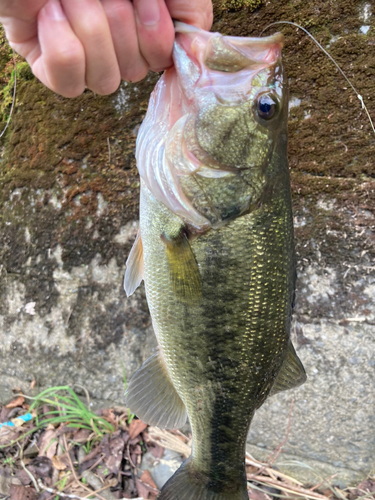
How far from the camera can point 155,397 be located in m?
1.47

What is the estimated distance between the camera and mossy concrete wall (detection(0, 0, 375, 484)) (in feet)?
5.93

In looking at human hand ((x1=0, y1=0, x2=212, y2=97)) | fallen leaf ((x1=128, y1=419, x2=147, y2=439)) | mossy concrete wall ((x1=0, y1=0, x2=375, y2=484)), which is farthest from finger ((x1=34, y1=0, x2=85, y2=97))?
fallen leaf ((x1=128, y1=419, x2=147, y2=439))

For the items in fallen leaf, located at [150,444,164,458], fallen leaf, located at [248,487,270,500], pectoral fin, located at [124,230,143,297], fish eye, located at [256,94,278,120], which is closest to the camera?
fish eye, located at [256,94,278,120]

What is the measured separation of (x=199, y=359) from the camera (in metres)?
1.30

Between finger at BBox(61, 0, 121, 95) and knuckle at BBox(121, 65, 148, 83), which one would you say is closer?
finger at BBox(61, 0, 121, 95)

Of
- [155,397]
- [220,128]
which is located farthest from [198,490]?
[220,128]

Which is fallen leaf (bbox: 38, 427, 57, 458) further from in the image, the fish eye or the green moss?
the green moss

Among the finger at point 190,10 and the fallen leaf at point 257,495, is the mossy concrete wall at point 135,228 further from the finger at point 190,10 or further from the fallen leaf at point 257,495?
the finger at point 190,10

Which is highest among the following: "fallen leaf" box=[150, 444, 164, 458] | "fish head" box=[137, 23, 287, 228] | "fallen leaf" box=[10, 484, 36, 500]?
"fish head" box=[137, 23, 287, 228]

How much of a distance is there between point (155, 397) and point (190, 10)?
145cm

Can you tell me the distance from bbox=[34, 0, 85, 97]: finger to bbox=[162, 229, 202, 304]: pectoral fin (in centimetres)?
58

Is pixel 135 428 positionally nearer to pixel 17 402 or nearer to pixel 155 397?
pixel 17 402

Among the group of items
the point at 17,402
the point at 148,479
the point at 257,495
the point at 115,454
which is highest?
the point at 17,402

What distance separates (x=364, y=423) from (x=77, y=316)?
6.55ft
